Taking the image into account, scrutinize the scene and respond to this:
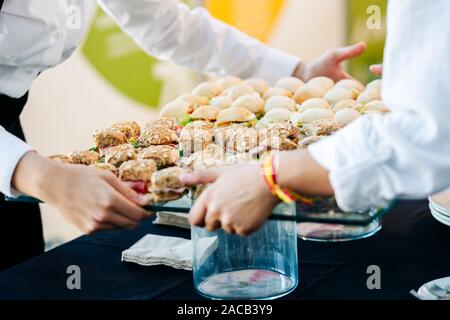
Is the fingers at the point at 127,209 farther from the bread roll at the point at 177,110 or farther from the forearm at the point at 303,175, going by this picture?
the bread roll at the point at 177,110

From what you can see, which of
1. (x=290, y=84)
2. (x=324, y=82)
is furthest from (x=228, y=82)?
(x=324, y=82)

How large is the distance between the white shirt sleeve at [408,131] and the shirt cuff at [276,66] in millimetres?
1140

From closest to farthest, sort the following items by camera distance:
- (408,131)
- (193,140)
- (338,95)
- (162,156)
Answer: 1. (408,131)
2. (162,156)
3. (193,140)
4. (338,95)

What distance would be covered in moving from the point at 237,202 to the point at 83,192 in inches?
12.3

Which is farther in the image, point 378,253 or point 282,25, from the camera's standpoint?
point 282,25

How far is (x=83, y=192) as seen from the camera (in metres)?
1.26

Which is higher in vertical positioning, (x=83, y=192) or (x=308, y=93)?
(x=308, y=93)

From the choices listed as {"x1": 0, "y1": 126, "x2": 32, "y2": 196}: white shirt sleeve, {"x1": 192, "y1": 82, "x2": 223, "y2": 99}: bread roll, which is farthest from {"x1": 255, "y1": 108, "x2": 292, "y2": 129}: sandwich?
{"x1": 0, "y1": 126, "x2": 32, "y2": 196}: white shirt sleeve

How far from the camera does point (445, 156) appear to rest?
1.07 meters

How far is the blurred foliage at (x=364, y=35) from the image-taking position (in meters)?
3.88

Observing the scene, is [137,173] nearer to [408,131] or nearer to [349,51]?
[408,131]
